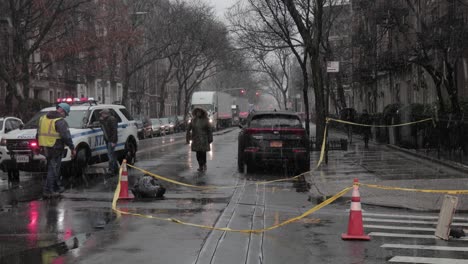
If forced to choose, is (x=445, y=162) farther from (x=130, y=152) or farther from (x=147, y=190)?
(x=130, y=152)

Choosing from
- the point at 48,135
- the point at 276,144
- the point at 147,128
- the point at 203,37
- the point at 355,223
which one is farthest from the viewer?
the point at 203,37

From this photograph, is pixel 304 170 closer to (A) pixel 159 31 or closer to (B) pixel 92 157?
(B) pixel 92 157

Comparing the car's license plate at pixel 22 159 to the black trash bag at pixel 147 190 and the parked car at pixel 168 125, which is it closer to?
the black trash bag at pixel 147 190

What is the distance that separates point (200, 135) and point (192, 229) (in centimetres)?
752

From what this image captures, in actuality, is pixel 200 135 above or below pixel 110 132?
below

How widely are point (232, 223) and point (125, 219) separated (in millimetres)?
1621

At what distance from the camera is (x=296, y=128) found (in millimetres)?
14719

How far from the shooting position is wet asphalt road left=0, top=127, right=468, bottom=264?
646 centimetres

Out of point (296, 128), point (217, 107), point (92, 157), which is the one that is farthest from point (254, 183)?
point (217, 107)

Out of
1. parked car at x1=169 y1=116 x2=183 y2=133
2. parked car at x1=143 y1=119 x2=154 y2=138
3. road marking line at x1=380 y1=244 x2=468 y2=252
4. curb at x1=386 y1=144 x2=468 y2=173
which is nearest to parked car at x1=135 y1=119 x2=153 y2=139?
parked car at x1=143 y1=119 x2=154 y2=138

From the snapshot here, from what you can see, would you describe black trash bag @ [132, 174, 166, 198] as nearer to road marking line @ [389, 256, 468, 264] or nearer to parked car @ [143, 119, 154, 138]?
road marking line @ [389, 256, 468, 264]

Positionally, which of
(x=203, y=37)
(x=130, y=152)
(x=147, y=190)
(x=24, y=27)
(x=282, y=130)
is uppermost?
(x=203, y=37)

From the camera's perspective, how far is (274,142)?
1455 cm

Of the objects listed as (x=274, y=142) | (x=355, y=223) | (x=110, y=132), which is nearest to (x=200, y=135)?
(x=274, y=142)
